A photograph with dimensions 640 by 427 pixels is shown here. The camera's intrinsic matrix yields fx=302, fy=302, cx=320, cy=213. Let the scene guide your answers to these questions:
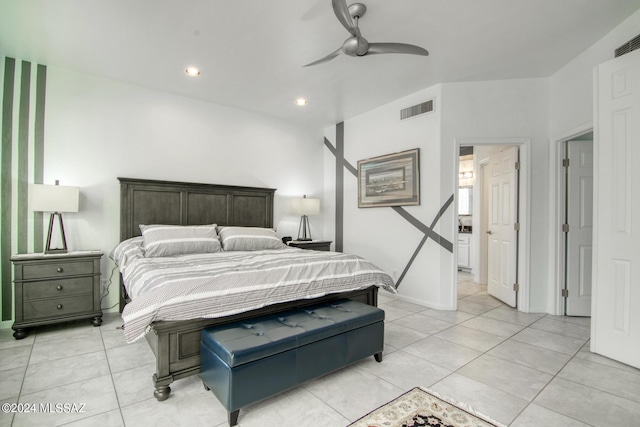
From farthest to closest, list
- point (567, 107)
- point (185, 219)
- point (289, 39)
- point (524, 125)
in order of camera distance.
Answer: point (185, 219) < point (524, 125) < point (567, 107) < point (289, 39)

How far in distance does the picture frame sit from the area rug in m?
2.74

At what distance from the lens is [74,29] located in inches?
A: 110

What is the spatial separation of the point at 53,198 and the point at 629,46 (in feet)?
18.3

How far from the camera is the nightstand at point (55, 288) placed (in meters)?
2.97

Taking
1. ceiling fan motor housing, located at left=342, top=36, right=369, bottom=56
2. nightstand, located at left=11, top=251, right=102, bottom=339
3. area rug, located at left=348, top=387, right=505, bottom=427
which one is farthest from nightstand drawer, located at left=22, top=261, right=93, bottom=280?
ceiling fan motor housing, located at left=342, top=36, right=369, bottom=56

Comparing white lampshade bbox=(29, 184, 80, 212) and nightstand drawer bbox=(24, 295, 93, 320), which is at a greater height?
white lampshade bbox=(29, 184, 80, 212)

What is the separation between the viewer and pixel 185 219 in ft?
13.8

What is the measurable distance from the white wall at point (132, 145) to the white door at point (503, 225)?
3.38 meters

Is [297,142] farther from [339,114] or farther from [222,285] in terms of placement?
[222,285]

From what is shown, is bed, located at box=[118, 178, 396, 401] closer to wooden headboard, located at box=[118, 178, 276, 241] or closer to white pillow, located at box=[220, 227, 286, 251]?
wooden headboard, located at box=[118, 178, 276, 241]

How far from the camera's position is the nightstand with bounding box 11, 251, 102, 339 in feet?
9.75

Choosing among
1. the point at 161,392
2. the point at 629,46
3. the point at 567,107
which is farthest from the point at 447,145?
the point at 161,392

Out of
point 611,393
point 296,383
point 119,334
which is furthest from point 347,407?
point 119,334

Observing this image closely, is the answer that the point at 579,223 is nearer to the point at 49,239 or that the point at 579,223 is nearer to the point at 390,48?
the point at 390,48
